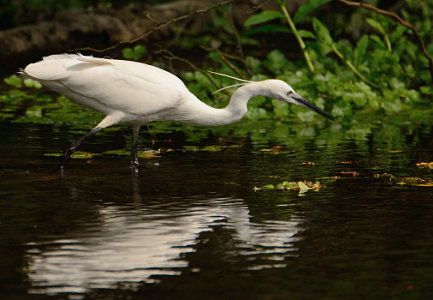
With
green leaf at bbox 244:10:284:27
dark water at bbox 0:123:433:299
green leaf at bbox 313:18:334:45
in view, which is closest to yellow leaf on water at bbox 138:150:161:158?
dark water at bbox 0:123:433:299

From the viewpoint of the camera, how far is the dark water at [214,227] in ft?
15.9

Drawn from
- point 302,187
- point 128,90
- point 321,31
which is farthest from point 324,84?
point 302,187

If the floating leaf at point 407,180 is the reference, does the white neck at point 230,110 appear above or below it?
above

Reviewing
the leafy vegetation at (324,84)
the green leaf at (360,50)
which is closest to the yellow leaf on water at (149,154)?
the leafy vegetation at (324,84)

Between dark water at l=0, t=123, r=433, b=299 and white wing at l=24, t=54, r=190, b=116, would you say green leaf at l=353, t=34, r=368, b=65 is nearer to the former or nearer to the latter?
dark water at l=0, t=123, r=433, b=299

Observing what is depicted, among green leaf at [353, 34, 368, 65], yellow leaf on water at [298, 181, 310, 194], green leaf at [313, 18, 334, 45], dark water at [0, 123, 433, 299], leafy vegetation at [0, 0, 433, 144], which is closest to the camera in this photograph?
dark water at [0, 123, 433, 299]

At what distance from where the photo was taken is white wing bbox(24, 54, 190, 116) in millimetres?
8242

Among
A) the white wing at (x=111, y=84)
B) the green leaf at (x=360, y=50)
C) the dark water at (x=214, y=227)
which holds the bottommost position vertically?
the dark water at (x=214, y=227)

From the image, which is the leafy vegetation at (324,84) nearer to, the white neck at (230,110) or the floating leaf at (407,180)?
the white neck at (230,110)

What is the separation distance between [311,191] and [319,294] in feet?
8.90

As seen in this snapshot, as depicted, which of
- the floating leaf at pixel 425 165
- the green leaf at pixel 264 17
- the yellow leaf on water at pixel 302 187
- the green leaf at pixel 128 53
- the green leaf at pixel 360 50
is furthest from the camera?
the green leaf at pixel 128 53

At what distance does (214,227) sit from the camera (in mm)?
6117

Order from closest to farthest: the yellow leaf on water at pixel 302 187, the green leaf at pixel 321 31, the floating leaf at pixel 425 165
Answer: the yellow leaf on water at pixel 302 187
the floating leaf at pixel 425 165
the green leaf at pixel 321 31

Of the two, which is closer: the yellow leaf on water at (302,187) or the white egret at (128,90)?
the yellow leaf on water at (302,187)
